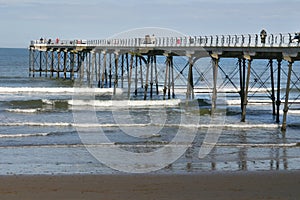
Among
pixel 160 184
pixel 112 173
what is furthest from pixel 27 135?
pixel 160 184

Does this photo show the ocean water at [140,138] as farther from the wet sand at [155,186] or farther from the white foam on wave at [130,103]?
the wet sand at [155,186]

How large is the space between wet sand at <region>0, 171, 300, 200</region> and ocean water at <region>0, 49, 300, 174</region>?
0.97 metres

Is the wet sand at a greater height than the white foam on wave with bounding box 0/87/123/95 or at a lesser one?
lesser

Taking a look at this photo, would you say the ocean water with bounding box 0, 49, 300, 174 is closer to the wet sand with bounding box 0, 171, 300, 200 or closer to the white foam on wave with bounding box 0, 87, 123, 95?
the wet sand with bounding box 0, 171, 300, 200

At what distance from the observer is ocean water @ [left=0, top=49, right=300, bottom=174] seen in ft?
58.8

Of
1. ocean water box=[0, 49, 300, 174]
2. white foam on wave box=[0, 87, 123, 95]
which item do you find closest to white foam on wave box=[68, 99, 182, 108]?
ocean water box=[0, 49, 300, 174]

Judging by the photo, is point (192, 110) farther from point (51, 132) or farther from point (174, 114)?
point (51, 132)

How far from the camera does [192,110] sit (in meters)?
37.4

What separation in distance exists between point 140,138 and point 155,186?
386 inches

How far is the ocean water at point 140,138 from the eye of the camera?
17922 mm

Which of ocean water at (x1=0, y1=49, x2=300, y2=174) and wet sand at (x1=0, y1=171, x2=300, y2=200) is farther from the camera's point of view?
ocean water at (x1=0, y1=49, x2=300, y2=174)

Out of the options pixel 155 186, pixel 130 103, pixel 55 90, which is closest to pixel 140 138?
pixel 155 186

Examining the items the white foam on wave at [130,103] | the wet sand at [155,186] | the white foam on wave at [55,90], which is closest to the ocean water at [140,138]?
the white foam on wave at [130,103]

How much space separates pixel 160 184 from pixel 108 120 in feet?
55.1
